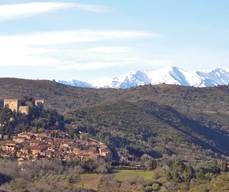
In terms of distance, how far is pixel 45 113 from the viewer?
11000 cm

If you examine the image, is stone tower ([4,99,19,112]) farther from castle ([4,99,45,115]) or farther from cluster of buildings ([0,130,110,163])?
cluster of buildings ([0,130,110,163])

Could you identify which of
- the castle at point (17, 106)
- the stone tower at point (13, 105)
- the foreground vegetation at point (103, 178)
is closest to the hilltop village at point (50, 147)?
the castle at point (17, 106)

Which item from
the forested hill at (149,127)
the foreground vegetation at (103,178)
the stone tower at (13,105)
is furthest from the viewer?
the forested hill at (149,127)

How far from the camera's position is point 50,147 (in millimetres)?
97062

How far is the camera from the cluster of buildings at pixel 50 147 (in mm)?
91562

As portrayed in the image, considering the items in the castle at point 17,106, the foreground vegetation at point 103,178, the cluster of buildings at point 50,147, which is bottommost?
the foreground vegetation at point 103,178

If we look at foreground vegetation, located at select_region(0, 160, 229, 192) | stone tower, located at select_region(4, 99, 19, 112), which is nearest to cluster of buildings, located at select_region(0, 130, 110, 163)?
foreground vegetation, located at select_region(0, 160, 229, 192)

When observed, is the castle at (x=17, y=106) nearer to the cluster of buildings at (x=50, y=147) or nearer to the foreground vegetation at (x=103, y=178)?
the cluster of buildings at (x=50, y=147)

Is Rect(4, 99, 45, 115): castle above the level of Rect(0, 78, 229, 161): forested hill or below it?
above

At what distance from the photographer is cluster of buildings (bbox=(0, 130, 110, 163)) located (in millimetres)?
91562

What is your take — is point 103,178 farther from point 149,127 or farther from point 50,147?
point 149,127

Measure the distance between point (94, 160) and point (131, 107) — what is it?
7816cm

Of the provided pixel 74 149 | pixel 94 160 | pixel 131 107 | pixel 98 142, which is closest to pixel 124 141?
pixel 98 142

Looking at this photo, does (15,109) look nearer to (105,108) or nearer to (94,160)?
(94,160)
